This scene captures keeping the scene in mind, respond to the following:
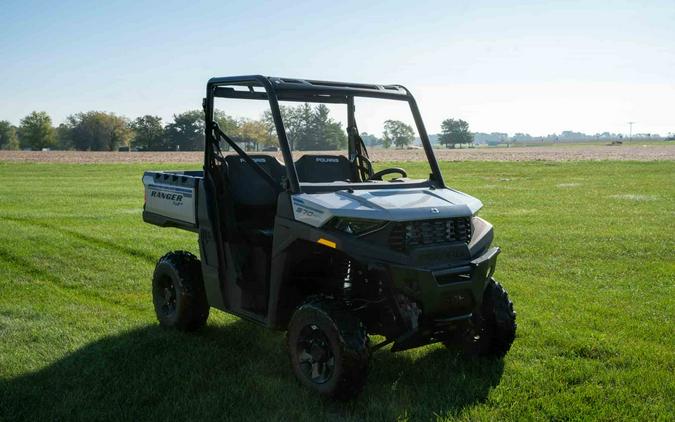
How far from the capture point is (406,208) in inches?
193

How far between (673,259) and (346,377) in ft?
26.0

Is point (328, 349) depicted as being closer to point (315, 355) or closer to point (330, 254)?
point (315, 355)

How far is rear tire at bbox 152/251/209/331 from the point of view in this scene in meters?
6.54

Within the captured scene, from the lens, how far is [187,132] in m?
11.4

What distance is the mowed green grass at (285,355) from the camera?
194 inches

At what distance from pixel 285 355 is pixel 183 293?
1229mm

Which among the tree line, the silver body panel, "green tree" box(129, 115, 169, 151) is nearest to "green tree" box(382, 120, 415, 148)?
the tree line

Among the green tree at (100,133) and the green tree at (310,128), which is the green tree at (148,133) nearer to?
the green tree at (100,133)

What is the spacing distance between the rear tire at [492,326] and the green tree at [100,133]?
119 m

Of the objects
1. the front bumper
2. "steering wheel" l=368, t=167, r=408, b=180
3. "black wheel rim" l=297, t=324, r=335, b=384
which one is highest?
"steering wheel" l=368, t=167, r=408, b=180

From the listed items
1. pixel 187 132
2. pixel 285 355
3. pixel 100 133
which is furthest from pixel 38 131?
pixel 285 355

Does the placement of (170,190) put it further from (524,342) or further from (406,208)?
(524,342)

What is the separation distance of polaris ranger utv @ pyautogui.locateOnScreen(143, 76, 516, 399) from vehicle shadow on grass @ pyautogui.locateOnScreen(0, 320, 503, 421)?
10.0 inches

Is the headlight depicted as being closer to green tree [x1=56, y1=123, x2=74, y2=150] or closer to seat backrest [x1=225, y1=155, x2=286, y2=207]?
seat backrest [x1=225, y1=155, x2=286, y2=207]
